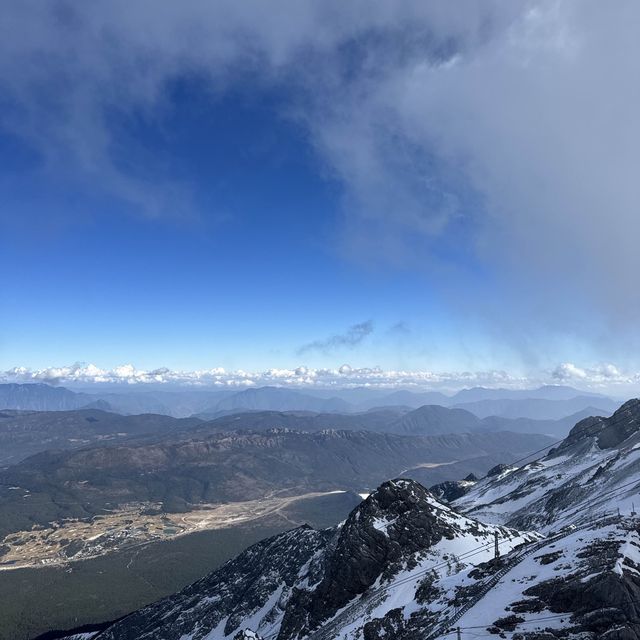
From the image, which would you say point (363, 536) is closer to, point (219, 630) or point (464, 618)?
point (464, 618)

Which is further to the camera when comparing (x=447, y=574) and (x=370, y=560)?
(x=370, y=560)

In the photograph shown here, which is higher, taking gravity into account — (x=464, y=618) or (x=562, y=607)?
(x=562, y=607)

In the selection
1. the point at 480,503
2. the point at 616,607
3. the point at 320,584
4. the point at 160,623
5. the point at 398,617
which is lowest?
the point at 160,623

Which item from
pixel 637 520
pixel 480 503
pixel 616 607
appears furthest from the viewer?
pixel 480 503

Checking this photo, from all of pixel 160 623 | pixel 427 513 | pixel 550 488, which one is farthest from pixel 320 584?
pixel 550 488

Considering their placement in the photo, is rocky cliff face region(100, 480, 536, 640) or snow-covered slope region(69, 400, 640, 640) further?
rocky cliff face region(100, 480, 536, 640)

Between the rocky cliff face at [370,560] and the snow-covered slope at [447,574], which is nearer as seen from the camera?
the snow-covered slope at [447,574]

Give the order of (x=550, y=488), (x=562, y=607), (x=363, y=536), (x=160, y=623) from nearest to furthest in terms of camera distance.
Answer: (x=562, y=607) < (x=363, y=536) < (x=160, y=623) < (x=550, y=488)

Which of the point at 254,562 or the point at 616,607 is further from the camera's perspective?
the point at 254,562
